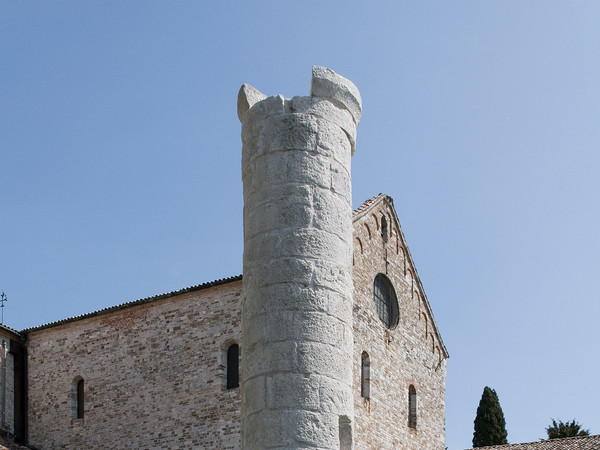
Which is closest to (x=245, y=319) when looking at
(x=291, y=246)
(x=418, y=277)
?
(x=291, y=246)

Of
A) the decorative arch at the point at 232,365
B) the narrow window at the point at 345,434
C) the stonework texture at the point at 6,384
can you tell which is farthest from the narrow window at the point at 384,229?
the narrow window at the point at 345,434

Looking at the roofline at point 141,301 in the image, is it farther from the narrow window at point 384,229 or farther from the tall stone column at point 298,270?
the tall stone column at point 298,270

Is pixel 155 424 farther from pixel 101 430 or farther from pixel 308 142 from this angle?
pixel 308 142

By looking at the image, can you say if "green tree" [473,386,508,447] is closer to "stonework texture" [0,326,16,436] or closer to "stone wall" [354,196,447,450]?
"stone wall" [354,196,447,450]

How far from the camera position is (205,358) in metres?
16.4

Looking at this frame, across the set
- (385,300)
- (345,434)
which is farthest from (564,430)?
(345,434)

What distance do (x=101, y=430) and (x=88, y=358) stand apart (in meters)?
1.58

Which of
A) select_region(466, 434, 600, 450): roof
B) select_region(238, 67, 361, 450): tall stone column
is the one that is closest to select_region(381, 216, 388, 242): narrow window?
select_region(466, 434, 600, 450): roof

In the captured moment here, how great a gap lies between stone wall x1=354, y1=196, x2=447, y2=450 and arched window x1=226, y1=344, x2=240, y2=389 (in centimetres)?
223

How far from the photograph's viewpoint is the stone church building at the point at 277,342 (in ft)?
21.2

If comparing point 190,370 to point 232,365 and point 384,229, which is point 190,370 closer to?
point 232,365

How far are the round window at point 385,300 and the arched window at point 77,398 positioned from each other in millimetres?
6415

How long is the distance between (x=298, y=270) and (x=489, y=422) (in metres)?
24.1

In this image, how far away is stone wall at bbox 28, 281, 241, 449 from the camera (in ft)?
52.8
